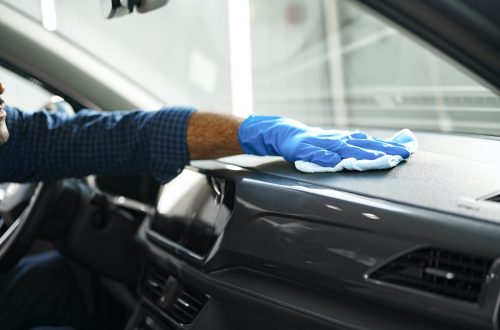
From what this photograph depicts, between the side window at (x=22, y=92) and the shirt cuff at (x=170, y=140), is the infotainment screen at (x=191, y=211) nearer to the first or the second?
the shirt cuff at (x=170, y=140)

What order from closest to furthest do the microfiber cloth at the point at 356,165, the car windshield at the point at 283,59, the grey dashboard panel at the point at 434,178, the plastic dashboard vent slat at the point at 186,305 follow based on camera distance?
the grey dashboard panel at the point at 434,178 → the microfiber cloth at the point at 356,165 → the plastic dashboard vent slat at the point at 186,305 → the car windshield at the point at 283,59

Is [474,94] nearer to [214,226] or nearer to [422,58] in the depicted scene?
[214,226]

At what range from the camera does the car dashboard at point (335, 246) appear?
3.42ft

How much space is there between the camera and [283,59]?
6.42m

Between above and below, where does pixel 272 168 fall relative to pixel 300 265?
above

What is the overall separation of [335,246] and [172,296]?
601mm

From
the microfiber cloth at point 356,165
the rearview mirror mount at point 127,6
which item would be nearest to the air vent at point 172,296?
the microfiber cloth at point 356,165

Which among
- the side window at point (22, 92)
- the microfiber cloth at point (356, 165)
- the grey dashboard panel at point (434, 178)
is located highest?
the side window at point (22, 92)

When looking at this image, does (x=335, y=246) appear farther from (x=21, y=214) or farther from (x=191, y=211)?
(x=21, y=214)

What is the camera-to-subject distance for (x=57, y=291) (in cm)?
206

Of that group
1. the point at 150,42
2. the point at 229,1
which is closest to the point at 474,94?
the point at 150,42

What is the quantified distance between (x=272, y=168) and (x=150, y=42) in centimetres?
386

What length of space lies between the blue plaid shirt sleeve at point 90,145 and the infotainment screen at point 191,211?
0.18 ft

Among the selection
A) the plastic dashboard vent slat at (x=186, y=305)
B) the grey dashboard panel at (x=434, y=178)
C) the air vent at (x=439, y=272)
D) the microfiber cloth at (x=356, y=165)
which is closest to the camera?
the air vent at (x=439, y=272)
